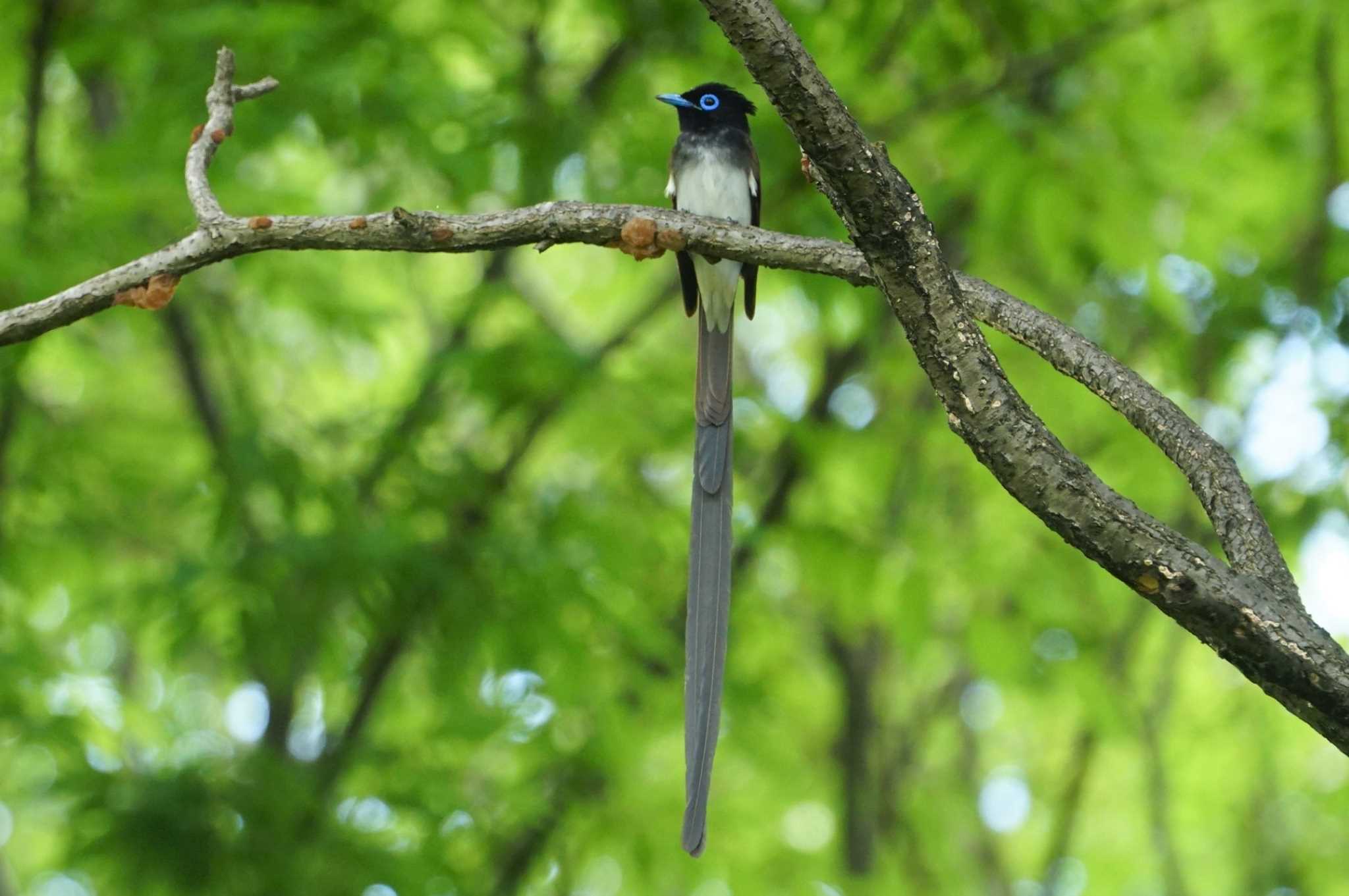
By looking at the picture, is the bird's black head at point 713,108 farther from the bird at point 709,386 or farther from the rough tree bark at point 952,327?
the rough tree bark at point 952,327

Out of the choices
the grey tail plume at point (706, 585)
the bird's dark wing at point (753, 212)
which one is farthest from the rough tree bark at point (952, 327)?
the bird's dark wing at point (753, 212)

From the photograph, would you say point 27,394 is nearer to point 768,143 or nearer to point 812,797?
point 768,143

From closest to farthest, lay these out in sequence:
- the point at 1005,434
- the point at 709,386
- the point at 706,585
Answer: the point at 1005,434 → the point at 706,585 → the point at 709,386

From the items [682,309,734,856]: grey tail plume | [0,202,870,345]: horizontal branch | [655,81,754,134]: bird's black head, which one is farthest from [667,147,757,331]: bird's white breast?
[0,202,870,345]: horizontal branch

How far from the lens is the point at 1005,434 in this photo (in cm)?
196

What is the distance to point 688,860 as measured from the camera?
216 inches

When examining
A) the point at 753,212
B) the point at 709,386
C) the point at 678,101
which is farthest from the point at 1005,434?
the point at 753,212

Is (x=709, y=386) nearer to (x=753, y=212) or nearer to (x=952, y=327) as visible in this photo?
(x=753, y=212)

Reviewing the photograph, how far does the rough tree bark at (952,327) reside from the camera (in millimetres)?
1839

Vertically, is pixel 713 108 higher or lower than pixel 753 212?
higher

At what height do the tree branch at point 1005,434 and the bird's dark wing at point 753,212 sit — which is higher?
the bird's dark wing at point 753,212

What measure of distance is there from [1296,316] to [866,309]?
1593mm

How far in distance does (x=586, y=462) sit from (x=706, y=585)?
392 cm

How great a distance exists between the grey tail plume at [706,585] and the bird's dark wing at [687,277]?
794mm
